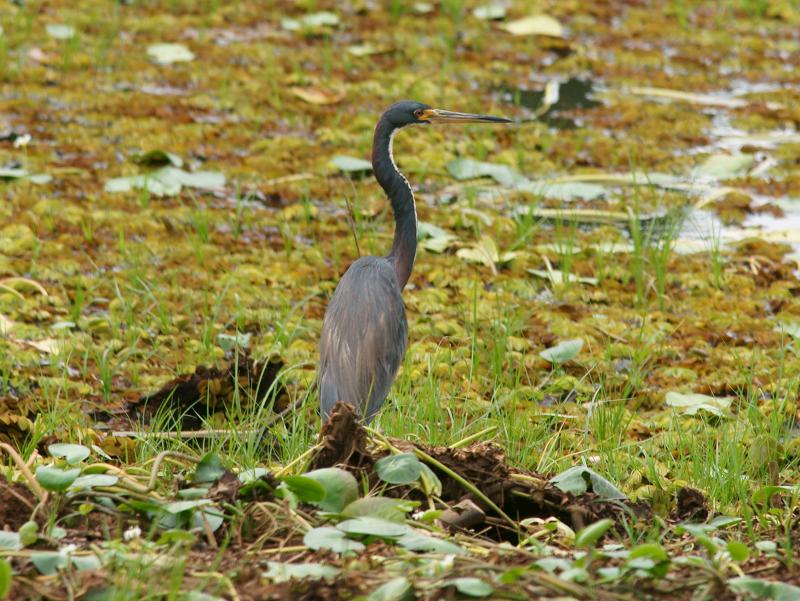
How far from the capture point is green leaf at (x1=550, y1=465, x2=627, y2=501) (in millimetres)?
3990

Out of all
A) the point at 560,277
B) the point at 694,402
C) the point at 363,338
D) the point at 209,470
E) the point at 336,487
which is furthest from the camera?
the point at 560,277

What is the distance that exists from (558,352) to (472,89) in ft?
14.2

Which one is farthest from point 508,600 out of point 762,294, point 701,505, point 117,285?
point 762,294

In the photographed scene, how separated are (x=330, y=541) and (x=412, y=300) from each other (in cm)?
354

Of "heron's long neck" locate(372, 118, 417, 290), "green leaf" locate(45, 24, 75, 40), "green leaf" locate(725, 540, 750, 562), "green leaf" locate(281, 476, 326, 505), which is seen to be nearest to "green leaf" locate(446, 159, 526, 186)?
"heron's long neck" locate(372, 118, 417, 290)

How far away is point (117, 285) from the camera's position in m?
6.39

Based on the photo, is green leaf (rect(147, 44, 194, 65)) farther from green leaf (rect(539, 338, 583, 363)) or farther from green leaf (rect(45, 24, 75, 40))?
green leaf (rect(539, 338, 583, 363))

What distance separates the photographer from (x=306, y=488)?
3.52 meters

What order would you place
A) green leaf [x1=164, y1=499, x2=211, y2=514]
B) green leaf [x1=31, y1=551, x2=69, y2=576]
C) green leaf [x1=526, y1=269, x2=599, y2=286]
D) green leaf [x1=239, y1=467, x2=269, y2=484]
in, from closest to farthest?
green leaf [x1=31, y1=551, x2=69, y2=576]
green leaf [x1=164, y1=499, x2=211, y2=514]
green leaf [x1=239, y1=467, x2=269, y2=484]
green leaf [x1=526, y1=269, x2=599, y2=286]

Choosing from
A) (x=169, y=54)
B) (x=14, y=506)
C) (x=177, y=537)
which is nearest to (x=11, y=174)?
(x=169, y=54)

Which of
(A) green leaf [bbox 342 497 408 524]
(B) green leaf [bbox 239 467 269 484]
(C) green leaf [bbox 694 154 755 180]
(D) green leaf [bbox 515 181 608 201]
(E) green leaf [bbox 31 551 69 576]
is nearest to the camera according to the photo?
(E) green leaf [bbox 31 551 69 576]

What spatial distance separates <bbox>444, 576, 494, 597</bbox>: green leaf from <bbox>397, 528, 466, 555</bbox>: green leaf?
0.86 ft

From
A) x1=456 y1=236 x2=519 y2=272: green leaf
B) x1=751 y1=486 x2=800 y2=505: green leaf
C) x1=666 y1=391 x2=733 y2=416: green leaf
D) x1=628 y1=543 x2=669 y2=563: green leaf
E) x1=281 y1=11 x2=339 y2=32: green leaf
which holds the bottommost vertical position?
x1=666 y1=391 x2=733 y2=416: green leaf

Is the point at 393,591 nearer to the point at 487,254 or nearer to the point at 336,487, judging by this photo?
the point at 336,487
